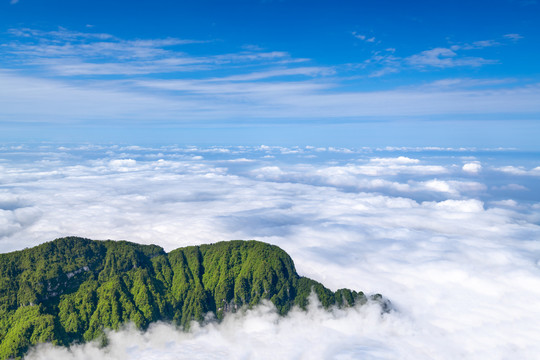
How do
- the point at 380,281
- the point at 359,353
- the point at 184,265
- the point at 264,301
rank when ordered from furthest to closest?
1. the point at 380,281
2. the point at 184,265
3. the point at 264,301
4. the point at 359,353

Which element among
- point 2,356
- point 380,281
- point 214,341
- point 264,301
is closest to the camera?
point 2,356

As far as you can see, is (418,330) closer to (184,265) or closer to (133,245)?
(184,265)

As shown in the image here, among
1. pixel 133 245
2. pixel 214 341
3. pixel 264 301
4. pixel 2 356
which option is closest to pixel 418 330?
pixel 264 301

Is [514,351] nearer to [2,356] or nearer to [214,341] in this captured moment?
[214,341]

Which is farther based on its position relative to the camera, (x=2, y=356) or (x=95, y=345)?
(x=95, y=345)

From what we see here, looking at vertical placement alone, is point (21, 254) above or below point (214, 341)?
above

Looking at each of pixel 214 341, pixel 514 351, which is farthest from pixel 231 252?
pixel 514 351
